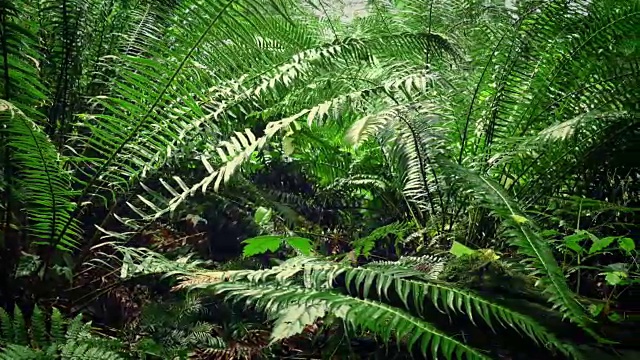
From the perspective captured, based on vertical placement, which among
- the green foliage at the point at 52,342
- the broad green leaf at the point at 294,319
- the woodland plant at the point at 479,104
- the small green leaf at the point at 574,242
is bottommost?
the green foliage at the point at 52,342

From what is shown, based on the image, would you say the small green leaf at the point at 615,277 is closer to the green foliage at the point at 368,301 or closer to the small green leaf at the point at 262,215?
the green foliage at the point at 368,301

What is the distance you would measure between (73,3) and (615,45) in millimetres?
1854

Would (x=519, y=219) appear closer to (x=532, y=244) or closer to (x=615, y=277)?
(x=532, y=244)

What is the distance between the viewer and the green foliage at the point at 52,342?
1.29 metres

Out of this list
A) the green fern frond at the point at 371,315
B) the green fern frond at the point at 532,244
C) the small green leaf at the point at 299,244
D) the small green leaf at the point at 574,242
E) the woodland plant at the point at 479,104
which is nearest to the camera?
the green fern frond at the point at 371,315

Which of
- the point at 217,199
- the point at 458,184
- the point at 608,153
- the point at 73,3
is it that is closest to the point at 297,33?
the point at 217,199

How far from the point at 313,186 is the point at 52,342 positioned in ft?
4.75

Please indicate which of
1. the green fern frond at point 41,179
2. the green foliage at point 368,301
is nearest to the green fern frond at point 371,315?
the green foliage at point 368,301

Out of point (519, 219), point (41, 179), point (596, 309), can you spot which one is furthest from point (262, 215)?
point (596, 309)

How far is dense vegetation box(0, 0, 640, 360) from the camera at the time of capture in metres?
1.44

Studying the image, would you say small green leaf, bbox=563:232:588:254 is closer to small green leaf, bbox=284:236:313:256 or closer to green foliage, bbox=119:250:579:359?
green foliage, bbox=119:250:579:359

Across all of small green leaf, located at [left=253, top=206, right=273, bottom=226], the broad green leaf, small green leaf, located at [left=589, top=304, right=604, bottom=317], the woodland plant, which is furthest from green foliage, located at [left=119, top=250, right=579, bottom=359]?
small green leaf, located at [left=253, top=206, right=273, bottom=226]

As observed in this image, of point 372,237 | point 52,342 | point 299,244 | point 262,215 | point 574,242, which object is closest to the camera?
point 52,342

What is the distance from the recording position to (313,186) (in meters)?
2.66
